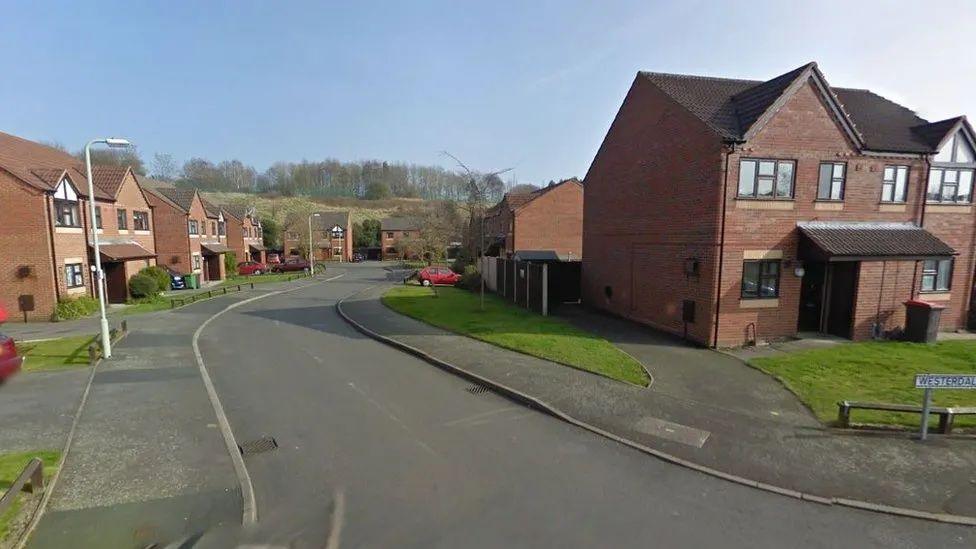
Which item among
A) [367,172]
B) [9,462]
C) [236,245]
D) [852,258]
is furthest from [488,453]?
[367,172]

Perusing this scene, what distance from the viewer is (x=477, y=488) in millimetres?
5855

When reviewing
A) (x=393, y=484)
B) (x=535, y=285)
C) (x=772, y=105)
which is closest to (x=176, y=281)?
(x=535, y=285)

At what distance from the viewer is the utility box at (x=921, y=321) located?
1308 centimetres

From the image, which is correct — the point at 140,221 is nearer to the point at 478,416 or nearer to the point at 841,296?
the point at 478,416

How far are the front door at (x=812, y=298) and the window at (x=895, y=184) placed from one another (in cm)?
295

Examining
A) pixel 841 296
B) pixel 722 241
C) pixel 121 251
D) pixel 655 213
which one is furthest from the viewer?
pixel 121 251

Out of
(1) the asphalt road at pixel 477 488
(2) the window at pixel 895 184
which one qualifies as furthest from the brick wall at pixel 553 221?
(1) the asphalt road at pixel 477 488

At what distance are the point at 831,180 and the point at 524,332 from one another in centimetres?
1044

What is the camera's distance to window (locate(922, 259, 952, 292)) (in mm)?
14617

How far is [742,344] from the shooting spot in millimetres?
13109

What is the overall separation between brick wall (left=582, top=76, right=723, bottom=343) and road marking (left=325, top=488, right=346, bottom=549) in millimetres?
11000

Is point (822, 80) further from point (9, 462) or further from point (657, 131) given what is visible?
point (9, 462)

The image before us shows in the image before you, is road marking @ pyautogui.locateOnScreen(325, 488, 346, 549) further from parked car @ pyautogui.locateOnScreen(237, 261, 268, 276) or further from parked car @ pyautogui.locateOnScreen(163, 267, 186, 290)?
parked car @ pyautogui.locateOnScreen(237, 261, 268, 276)

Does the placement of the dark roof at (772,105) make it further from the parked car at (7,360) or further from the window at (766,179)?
the parked car at (7,360)
